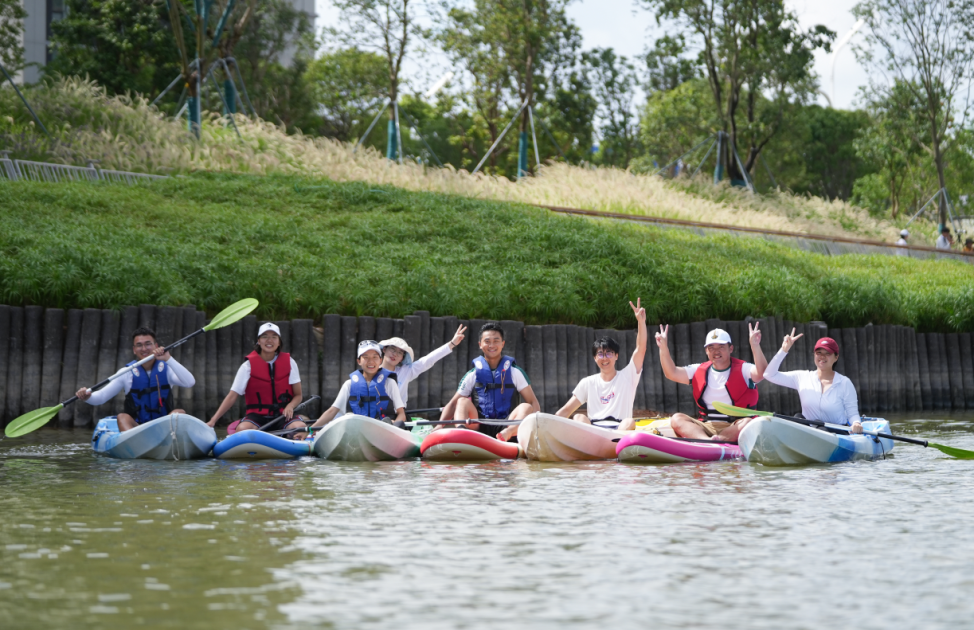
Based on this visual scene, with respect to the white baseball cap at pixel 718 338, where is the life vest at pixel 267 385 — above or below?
below

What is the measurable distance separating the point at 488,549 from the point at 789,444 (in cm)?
401

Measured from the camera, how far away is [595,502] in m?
6.25

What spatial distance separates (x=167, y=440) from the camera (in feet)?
28.5

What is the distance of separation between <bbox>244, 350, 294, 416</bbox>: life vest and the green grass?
2987 mm

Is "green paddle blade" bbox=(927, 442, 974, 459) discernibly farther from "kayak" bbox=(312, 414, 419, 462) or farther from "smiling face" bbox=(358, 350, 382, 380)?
"smiling face" bbox=(358, 350, 382, 380)

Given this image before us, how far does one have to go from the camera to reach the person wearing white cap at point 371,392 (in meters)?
9.35

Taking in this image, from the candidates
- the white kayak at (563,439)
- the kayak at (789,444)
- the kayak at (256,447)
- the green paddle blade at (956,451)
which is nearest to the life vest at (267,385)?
the kayak at (256,447)

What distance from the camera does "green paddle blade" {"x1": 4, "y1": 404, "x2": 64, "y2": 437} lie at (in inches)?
357

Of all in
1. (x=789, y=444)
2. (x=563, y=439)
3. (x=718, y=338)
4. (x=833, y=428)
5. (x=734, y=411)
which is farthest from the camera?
(x=718, y=338)

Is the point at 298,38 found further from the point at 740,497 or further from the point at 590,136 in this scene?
the point at 740,497

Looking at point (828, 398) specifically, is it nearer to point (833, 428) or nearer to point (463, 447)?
point (833, 428)

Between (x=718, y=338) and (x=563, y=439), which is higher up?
(x=718, y=338)

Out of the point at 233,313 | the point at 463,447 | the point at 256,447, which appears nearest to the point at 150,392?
the point at 233,313

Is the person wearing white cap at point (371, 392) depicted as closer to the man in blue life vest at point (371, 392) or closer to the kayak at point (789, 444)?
the man in blue life vest at point (371, 392)
